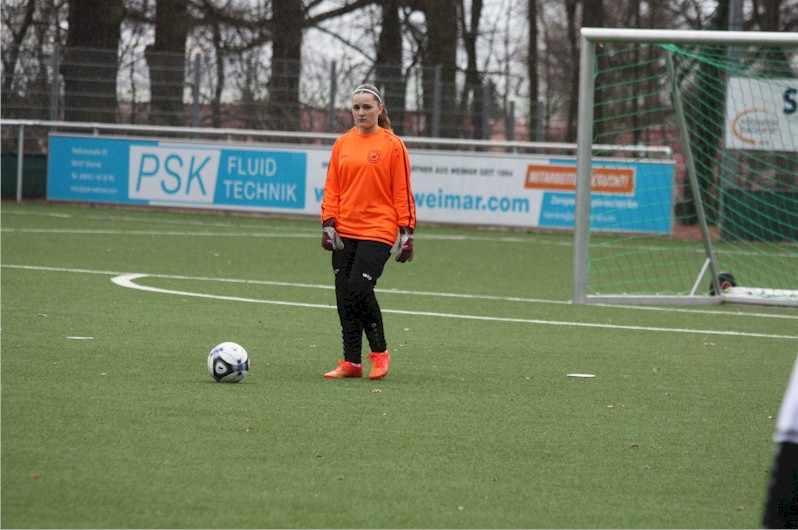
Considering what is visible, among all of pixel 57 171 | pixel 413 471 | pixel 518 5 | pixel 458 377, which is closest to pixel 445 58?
pixel 518 5

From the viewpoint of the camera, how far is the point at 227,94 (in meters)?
25.5

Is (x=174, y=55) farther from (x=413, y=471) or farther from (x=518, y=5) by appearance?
(x=413, y=471)

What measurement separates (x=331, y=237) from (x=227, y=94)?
726 inches

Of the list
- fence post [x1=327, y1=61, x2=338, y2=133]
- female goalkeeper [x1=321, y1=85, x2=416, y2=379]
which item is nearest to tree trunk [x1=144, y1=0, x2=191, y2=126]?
fence post [x1=327, y1=61, x2=338, y2=133]

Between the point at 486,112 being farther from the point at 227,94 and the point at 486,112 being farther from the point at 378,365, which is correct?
the point at 378,365

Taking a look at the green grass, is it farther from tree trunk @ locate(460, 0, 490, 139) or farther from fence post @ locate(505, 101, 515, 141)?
tree trunk @ locate(460, 0, 490, 139)

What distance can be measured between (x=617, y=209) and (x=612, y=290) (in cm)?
699

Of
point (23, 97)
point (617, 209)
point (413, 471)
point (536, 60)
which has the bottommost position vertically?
point (413, 471)

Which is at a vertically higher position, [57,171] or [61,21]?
[61,21]

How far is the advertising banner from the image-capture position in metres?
21.6

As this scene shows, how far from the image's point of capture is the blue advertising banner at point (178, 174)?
2338 cm

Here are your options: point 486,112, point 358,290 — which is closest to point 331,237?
point 358,290

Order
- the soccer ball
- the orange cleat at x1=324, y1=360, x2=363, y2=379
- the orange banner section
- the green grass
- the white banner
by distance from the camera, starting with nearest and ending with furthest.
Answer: the green grass, the soccer ball, the orange cleat at x1=324, y1=360, x2=363, y2=379, the white banner, the orange banner section

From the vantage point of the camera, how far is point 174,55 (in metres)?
25.1
